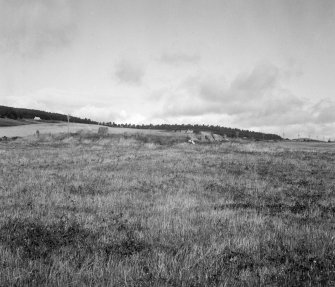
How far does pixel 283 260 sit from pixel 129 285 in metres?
2.88

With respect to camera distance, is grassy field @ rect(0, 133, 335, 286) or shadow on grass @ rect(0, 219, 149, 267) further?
shadow on grass @ rect(0, 219, 149, 267)

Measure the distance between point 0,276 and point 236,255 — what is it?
150 inches

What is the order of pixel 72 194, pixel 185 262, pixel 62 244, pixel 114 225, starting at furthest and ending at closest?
pixel 72 194 < pixel 114 225 < pixel 62 244 < pixel 185 262

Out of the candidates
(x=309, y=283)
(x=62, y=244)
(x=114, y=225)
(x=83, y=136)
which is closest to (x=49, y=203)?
(x=114, y=225)

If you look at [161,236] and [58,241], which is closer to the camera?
[58,241]

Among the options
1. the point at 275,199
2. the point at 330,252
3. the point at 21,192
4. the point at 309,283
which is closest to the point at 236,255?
the point at 309,283

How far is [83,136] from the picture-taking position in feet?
191

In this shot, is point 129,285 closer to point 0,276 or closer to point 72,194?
point 0,276

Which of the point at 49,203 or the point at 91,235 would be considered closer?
the point at 91,235

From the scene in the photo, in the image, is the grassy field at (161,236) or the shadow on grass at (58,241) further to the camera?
the shadow on grass at (58,241)

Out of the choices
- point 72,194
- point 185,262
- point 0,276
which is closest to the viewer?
point 0,276

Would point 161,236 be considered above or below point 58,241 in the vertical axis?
above

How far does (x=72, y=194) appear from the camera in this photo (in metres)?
11.5

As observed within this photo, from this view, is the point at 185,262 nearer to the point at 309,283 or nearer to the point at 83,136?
the point at 309,283
